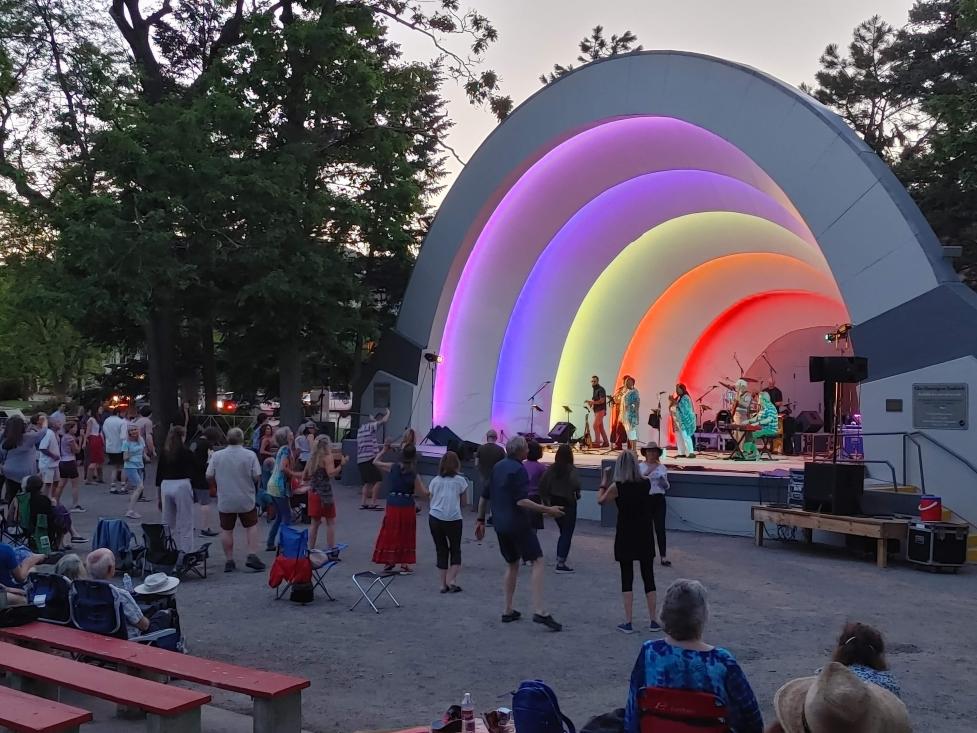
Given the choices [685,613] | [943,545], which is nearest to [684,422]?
[943,545]

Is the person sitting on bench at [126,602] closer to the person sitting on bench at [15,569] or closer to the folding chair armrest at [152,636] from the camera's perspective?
the folding chair armrest at [152,636]

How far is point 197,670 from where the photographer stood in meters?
5.06

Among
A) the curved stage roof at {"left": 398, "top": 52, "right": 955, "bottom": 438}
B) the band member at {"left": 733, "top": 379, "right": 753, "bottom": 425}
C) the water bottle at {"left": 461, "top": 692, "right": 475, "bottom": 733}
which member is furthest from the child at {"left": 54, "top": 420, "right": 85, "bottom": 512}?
the band member at {"left": 733, "top": 379, "right": 753, "bottom": 425}

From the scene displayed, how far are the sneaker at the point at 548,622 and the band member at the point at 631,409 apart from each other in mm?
12694

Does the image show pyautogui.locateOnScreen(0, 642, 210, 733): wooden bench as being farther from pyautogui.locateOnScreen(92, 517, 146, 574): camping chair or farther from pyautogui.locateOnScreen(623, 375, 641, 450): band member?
pyautogui.locateOnScreen(623, 375, 641, 450): band member

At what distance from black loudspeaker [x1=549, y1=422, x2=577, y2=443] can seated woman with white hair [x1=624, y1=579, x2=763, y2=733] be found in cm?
1698

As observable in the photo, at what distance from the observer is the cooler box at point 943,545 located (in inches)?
412

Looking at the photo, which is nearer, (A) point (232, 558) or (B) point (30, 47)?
(A) point (232, 558)

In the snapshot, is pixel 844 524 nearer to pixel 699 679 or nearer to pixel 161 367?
pixel 699 679

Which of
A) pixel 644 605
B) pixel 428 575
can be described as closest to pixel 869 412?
pixel 644 605

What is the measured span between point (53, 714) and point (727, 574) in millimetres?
7667

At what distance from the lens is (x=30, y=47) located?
20.0 meters

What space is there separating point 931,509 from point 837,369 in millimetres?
2036

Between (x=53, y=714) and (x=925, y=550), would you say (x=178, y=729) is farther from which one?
(x=925, y=550)
